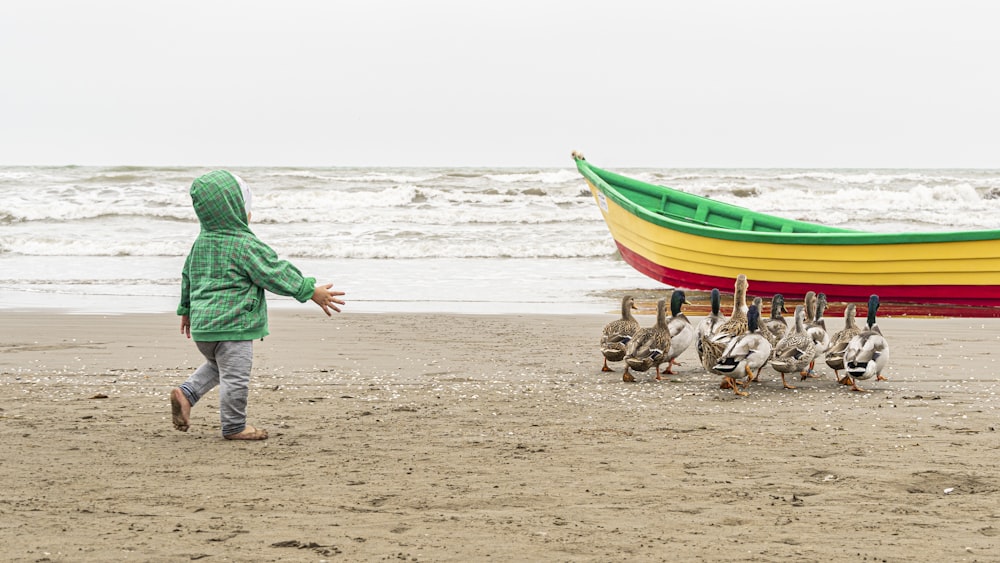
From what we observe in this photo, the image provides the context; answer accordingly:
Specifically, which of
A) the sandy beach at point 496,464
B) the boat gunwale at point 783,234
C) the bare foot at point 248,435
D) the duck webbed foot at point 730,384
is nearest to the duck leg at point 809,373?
the sandy beach at point 496,464

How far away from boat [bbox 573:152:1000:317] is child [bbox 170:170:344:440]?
27.6 ft

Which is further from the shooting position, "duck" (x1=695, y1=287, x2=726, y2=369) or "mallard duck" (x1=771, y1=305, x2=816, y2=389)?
"duck" (x1=695, y1=287, x2=726, y2=369)

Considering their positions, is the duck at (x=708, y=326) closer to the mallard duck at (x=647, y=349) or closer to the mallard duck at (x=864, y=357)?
the mallard duck at (x=647, y=349)

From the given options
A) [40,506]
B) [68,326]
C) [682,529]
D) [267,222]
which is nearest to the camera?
[682,529]

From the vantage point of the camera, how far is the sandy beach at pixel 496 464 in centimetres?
355

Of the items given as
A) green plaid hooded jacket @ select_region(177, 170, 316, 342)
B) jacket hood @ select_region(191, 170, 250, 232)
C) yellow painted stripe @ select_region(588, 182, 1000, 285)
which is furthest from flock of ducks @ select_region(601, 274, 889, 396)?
yellow painted stripe @ select_region(588, 182, 1000, 285)

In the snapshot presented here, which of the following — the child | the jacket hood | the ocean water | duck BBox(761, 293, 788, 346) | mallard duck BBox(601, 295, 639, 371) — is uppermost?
the jacket hood

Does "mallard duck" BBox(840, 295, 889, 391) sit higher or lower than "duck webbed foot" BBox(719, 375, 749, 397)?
higher

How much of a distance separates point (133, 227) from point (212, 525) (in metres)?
23.6

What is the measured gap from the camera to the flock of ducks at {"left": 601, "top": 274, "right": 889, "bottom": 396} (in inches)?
262

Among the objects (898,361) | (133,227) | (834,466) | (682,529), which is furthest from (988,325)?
(133,227)

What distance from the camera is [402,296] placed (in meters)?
13.4

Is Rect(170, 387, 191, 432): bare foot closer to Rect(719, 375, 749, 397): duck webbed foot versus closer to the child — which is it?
the child

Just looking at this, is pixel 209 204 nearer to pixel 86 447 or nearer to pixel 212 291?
pixel 212 291
